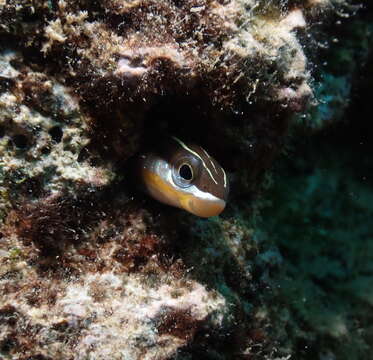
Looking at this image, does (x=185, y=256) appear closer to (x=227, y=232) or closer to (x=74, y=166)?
(x=227, y=232)

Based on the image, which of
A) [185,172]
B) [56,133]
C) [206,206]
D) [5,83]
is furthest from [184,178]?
[5,83]

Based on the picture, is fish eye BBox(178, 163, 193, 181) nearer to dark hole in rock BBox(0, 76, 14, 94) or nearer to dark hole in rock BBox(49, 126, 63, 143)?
dark hole in rock BBox(49, 126, 63, 143)

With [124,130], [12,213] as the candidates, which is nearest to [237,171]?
[124,130]

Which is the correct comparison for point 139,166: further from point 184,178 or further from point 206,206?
point 206,206

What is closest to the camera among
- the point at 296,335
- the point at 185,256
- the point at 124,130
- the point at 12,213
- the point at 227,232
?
the point at 12,213

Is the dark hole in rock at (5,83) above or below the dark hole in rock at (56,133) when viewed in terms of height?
above

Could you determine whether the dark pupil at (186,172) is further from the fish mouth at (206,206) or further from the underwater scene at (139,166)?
the fish mouth at (206,206)

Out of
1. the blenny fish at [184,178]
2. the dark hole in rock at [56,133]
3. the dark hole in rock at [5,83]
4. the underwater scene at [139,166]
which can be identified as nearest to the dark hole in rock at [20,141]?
the underwater scene at [139,166]
